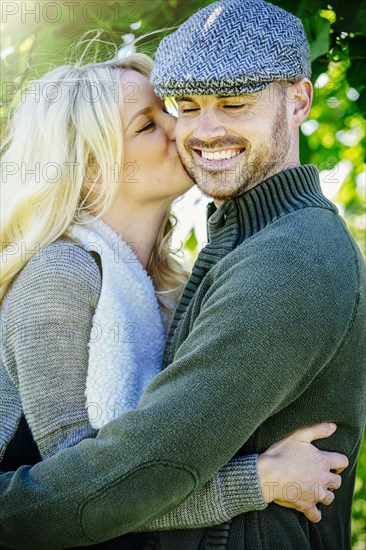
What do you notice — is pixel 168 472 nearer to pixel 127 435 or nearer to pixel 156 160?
pixel 127 435

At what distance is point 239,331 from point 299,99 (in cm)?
79

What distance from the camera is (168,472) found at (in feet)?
6.49

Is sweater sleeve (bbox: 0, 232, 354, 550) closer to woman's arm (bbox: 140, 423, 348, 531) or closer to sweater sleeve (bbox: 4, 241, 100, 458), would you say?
woman's arm (bbox: 140, 423, 348, 531)

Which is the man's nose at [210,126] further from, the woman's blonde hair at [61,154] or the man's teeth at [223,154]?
the woman's blonde hair at [61,154]

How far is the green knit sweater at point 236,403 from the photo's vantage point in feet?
6.49

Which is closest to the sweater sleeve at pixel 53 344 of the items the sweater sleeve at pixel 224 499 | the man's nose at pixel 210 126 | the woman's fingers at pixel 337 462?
the sweater sleeve at pixel 224 499

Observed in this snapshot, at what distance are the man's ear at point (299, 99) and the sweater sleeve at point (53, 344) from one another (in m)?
0.65

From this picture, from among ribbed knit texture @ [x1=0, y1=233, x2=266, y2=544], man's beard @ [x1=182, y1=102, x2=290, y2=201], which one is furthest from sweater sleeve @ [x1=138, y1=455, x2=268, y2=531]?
man's beard @ [x1=182, y1=102, x2=290, y2=201]

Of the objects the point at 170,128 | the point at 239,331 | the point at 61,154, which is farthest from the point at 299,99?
the point at 239,331

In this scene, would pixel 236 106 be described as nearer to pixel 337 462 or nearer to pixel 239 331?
pixel 239 331

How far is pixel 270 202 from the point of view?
7.74ft

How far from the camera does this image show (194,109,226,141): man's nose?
242cm

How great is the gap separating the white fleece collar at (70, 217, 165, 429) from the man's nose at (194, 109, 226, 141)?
0.42 meters

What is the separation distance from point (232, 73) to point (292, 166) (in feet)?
1.08
